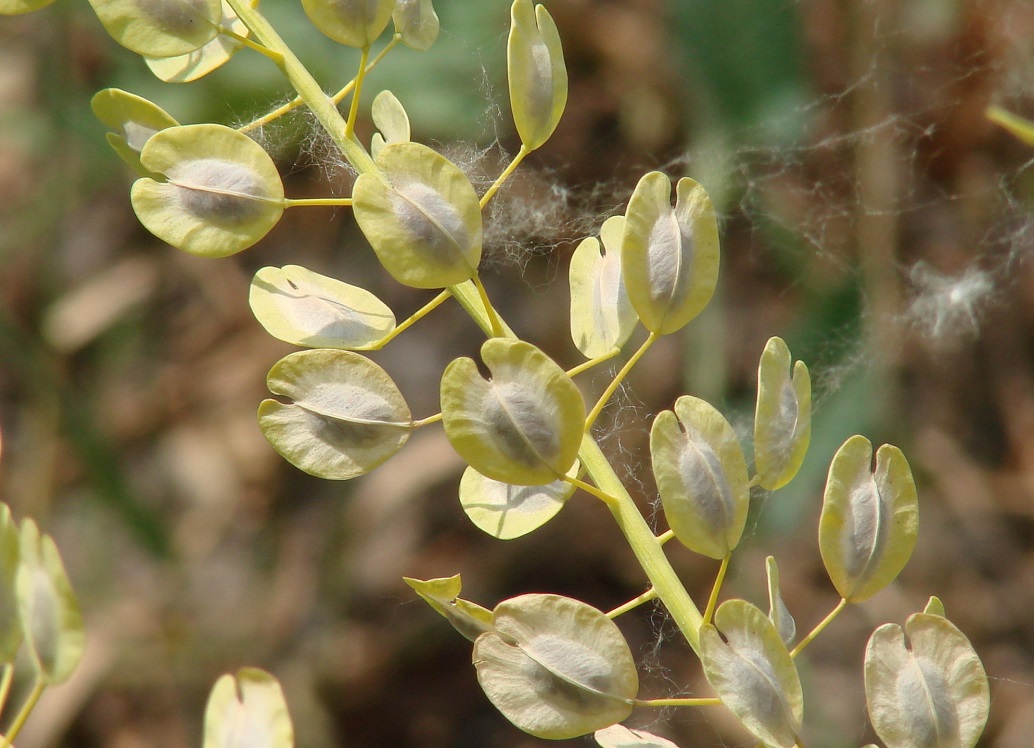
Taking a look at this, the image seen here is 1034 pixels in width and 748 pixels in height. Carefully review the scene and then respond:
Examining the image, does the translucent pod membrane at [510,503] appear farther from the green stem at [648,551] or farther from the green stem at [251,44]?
the green stem at [251,44]

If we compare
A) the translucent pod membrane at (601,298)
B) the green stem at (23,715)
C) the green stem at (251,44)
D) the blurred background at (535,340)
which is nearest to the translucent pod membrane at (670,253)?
the translucent pod membrane at (601,298)

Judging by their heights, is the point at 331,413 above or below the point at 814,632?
above

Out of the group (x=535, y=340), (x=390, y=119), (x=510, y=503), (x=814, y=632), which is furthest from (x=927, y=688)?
(x=535, y=340)

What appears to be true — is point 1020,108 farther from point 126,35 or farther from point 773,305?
point 126,35

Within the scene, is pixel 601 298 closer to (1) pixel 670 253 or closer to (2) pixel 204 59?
(1) pixel 670 253

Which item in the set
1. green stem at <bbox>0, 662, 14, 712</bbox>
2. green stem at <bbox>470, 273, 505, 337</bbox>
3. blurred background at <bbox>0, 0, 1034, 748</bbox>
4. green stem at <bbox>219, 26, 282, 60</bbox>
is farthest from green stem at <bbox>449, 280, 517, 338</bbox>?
blurred background at <bbox>0, 0, 1034, 748</bbox>

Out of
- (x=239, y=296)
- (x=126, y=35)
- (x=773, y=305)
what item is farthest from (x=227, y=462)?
(x=126, y=35)

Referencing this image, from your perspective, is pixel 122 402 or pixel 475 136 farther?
pixel 122 402
